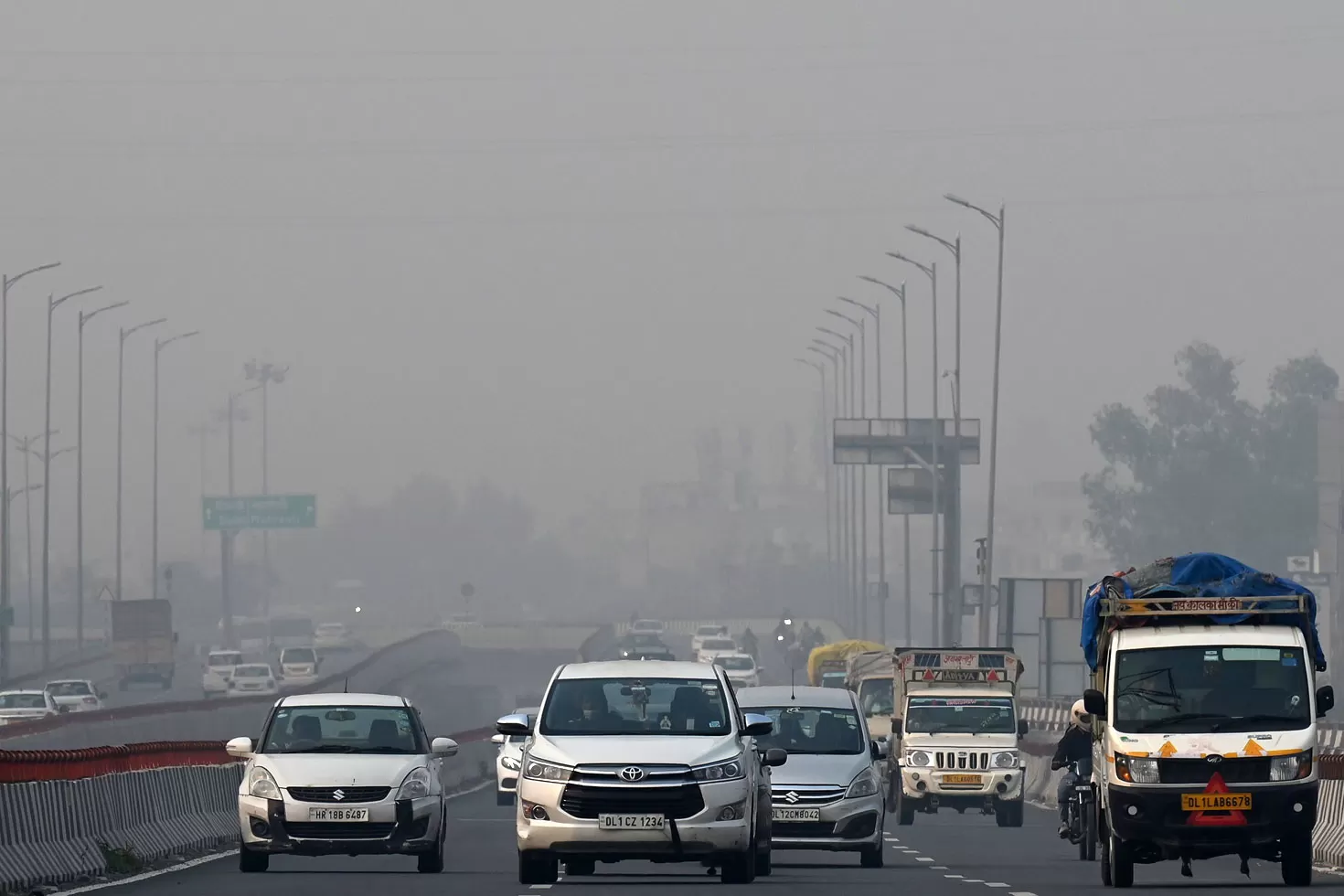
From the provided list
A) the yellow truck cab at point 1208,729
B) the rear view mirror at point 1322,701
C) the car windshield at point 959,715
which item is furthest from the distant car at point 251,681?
the rear view mirror at point 1322,701

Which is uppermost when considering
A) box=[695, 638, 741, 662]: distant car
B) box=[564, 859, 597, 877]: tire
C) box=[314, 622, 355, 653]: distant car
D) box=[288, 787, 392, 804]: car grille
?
box=[288, 787, 392, 804]: car grille

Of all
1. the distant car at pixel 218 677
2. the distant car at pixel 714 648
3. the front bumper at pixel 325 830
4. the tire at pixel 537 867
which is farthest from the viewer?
the distant car at pixel 714 648

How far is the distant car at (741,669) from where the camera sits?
89250mm

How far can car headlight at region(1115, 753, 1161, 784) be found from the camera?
67.9 feet

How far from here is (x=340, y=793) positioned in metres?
22.7

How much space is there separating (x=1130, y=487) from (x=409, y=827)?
161514mm

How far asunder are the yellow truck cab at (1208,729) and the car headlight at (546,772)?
4.26 meters

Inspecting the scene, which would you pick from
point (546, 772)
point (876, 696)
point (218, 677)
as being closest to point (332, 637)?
point (218, 677)

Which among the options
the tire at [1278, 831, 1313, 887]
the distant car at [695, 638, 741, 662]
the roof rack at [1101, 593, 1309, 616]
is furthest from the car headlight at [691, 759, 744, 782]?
the distant car at [695, 638, 741, 662]

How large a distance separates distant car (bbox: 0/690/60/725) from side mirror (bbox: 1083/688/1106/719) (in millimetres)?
46808

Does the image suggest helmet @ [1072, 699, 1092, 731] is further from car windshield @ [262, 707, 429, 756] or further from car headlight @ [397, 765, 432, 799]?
car windshield @ [262, 707, 429, 756]

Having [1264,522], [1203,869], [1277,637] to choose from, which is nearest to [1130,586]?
[1277,637]

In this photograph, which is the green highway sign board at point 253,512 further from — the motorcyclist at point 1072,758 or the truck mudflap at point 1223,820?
the truck mudflap at point 1223,820

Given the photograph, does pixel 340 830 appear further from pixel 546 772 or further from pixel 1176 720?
pixel 1176 720
